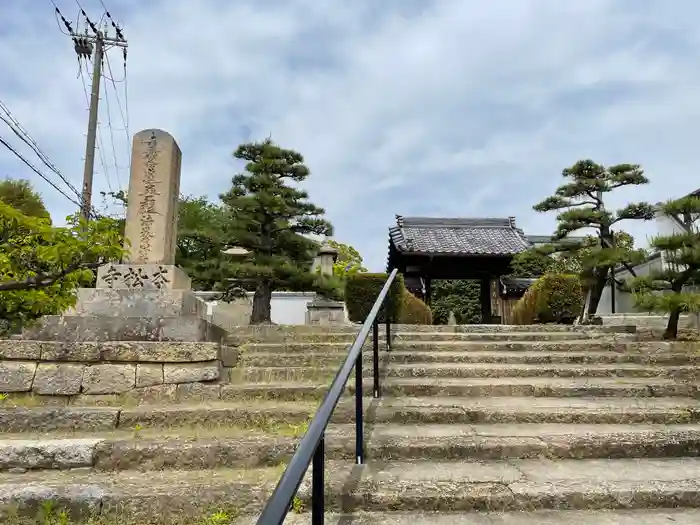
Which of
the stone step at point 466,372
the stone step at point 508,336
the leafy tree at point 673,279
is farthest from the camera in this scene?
→ the stone step at point 508,336

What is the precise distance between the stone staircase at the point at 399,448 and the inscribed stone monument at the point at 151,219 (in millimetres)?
994

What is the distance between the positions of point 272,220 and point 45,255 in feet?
27.8

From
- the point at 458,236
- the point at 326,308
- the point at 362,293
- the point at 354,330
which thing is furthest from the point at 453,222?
the point at 354,330

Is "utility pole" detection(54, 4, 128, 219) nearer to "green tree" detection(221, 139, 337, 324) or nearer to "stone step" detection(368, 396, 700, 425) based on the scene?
"green tree" detection(221, 139, 337, 324)

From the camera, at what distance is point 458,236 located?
15.6 m

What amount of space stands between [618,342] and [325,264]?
8679 mm

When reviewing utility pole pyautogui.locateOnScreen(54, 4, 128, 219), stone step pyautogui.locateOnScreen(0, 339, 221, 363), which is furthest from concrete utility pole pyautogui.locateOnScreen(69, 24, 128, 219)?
stone step pyautogui.locateOnScreen(0, 339, 221, 363)

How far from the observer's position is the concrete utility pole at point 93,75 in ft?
35.7

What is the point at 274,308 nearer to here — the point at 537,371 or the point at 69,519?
the point at 537,371

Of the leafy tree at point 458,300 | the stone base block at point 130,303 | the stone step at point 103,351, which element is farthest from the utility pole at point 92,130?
the leafy tree at point 458,300

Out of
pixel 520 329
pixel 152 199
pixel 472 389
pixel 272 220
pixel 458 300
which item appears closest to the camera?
pixel 472 389

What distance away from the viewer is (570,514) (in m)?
2.18

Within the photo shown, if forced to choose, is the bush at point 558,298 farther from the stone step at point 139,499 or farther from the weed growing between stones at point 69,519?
the weed growing between stones at point 69,519

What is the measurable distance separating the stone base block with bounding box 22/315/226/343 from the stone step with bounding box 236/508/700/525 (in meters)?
2.13
